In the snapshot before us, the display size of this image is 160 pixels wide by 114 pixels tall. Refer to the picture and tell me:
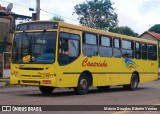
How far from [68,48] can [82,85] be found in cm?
202

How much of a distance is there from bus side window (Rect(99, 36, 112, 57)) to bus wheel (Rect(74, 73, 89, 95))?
1.89 metres

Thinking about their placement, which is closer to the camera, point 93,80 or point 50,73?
point 50,73

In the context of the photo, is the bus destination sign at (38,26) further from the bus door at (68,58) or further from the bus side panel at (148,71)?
the bus side panel at (148,71)

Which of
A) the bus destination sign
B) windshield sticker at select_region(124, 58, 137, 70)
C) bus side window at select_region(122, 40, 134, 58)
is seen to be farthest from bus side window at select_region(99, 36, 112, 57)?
the bus destination sign

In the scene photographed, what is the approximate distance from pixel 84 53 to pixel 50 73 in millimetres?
2618

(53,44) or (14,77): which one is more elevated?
(53,44)

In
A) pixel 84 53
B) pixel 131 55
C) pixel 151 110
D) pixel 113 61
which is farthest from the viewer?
pixel 131 55

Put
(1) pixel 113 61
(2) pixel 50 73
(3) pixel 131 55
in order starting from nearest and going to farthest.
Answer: (2) pixel 50 73
(1) pixel 113 61
(3) pixel 131 55

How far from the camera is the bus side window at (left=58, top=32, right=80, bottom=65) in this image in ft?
57.5

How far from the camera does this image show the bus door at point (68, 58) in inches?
687

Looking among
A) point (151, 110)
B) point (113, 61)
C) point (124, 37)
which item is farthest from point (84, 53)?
point (151, 110)

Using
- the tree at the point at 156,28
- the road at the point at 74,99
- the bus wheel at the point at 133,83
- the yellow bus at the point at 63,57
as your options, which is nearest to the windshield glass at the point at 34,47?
the yellow bus at the point at 63,57

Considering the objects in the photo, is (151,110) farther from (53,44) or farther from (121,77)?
(121,77)

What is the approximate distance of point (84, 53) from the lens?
1922 cm
